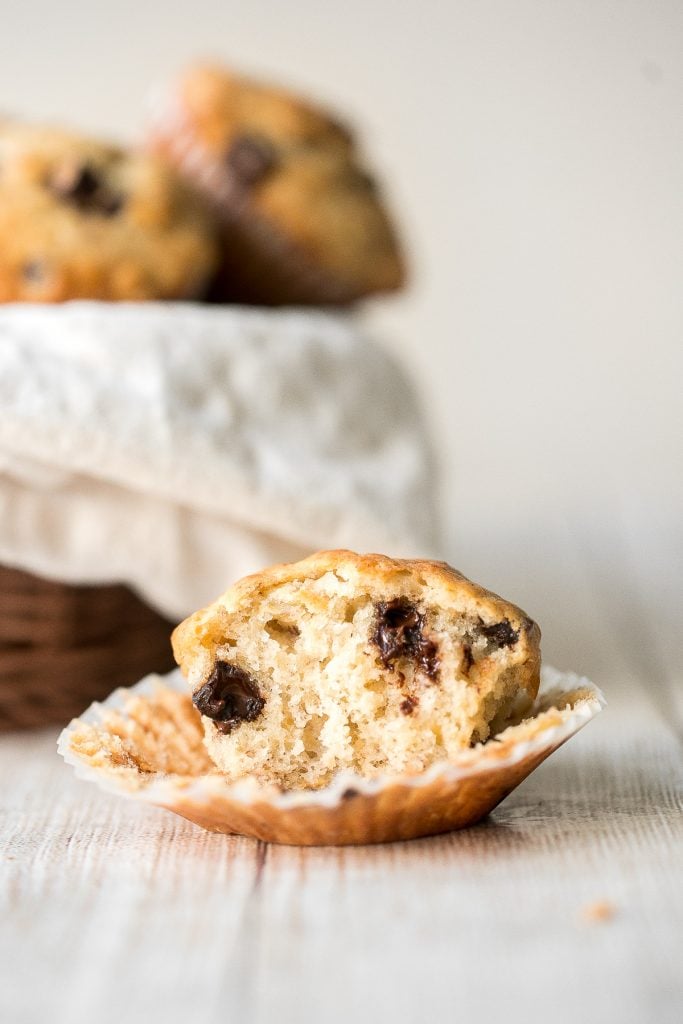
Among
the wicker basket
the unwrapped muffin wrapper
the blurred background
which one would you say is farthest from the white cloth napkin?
the blurred background

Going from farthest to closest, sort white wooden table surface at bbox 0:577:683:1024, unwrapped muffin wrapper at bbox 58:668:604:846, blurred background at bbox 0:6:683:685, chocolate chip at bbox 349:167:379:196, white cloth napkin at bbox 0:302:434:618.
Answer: blurred background at bbox 0:6:683:685
chocolate chip at bbox 349:167:379:196
white cloth napkin at bbox 0:302:434:618
unwrapped muffin wrapper at bbox 58:668:604:846
white wooden table surface at bbox 0:577:683:1024

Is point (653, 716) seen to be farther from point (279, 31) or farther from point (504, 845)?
point (279, 31)

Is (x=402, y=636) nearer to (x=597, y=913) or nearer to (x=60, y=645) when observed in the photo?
(x=597, y=913)

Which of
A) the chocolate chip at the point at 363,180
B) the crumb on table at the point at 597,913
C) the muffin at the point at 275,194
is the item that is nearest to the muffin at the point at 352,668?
the crumb on table at the point at 597,913

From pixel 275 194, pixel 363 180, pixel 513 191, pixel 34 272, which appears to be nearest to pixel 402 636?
pixel 34 272

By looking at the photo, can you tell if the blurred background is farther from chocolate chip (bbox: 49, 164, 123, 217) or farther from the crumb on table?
the crumb on table

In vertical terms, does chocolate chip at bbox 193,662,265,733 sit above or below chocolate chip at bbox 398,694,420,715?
below

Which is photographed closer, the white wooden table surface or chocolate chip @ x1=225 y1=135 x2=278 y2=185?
the white wooden table surface
